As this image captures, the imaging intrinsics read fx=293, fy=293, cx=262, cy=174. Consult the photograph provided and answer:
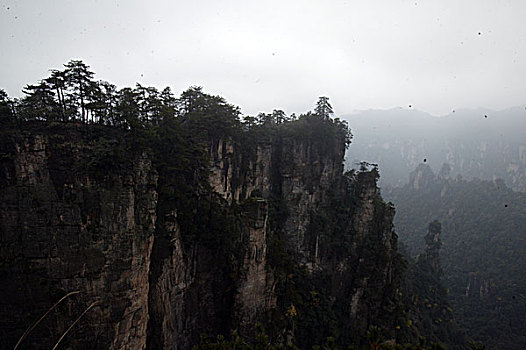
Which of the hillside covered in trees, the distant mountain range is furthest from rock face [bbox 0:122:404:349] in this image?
the distant mountain range

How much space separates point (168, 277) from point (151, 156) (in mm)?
5692

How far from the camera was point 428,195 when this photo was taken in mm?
77188

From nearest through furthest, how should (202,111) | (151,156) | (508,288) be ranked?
(151,156), (202,111), (508,288)

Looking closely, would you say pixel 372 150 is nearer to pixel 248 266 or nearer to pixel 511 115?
pixel 511 115

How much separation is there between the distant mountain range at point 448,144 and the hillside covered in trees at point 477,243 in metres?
14.1

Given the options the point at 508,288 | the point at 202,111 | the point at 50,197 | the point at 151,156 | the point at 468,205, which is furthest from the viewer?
the point at 468,205

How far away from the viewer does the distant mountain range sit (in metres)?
112

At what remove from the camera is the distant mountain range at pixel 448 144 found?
368ft

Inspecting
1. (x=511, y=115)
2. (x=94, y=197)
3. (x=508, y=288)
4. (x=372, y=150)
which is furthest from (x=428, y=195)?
(x=511, y=115)

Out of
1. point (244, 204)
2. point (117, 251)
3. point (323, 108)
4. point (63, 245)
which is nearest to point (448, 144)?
point (323, 108)

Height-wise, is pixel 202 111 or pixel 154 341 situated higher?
pixel 202 111

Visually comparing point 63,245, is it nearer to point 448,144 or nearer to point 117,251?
point 117,251

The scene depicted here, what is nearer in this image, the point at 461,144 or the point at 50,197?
the point at 50,197

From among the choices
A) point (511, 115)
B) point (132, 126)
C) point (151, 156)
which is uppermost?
point (511, 115)
